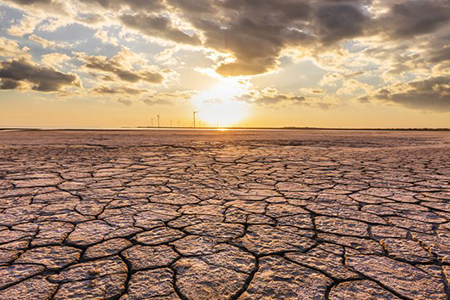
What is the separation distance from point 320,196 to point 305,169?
5.45ft

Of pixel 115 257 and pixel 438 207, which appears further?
pixel 438 207

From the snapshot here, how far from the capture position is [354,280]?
128cm

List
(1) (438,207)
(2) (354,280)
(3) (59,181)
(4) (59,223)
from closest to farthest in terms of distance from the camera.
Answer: (2) (354,280) < (4) (59,223) < (1) (438,207) < (3) (59,181)

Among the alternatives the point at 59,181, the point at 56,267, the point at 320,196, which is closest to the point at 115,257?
the point at 56,267

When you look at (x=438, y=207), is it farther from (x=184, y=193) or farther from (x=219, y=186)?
(x=184, y=193)

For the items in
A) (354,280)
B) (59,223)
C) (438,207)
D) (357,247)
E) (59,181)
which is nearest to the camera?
(354,280)

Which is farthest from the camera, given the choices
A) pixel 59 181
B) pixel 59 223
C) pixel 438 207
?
pixel 59 181

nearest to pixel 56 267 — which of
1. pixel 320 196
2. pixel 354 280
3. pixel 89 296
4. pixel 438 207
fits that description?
pixel 89 296

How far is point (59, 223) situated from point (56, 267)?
2.17ft

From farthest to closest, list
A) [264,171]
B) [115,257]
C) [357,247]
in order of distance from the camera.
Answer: [264,171], [357,247], [115,257]

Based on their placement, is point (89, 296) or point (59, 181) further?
point (59, 181)

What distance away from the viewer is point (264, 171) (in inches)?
163

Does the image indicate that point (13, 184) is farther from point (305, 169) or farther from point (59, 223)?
point (305, 169)

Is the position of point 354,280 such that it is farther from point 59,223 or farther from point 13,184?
point 13,184
